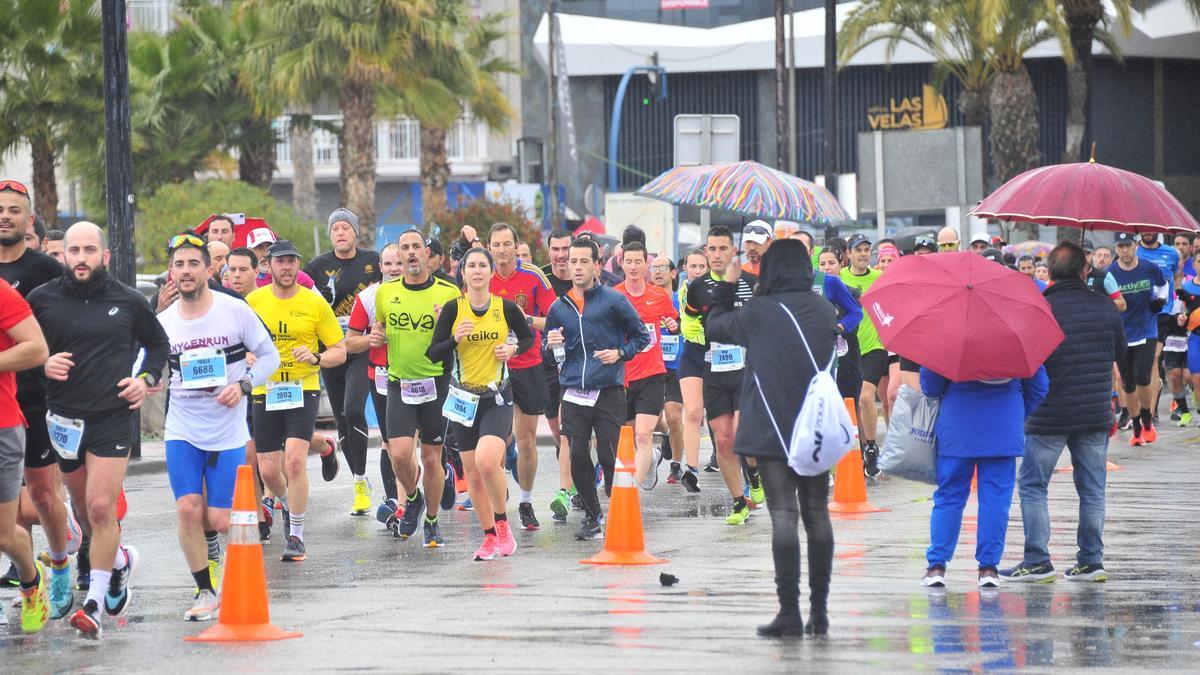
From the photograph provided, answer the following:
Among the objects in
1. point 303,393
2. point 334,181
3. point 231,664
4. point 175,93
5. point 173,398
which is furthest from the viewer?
point 334,181

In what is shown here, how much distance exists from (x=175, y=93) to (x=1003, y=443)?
28.5 metres

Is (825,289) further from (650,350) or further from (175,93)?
(175,93)

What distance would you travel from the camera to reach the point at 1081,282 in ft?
33.5

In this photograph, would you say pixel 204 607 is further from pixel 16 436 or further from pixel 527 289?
pixel 527 289

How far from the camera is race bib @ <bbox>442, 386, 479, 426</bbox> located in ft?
37.3

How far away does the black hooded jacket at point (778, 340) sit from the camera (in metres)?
8.52

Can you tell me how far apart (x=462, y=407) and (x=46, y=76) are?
20.1m

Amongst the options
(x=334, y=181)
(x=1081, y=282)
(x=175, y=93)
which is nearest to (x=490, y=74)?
(x=175, y=93)

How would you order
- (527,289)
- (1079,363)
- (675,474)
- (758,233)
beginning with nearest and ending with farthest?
(1079,363), (758,233), (527,289), (675,474)

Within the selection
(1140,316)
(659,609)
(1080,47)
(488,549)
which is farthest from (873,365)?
(1080,47)

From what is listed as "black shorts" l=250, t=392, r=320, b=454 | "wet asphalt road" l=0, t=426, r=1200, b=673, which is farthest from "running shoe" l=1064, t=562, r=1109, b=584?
"black shorts" l=250, t=392, r=320, b=454

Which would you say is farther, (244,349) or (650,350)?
(650,350)

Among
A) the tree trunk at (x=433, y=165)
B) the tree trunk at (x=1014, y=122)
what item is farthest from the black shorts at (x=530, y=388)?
the tree trunk at (x=433, y=165)

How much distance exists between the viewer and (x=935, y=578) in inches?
387
